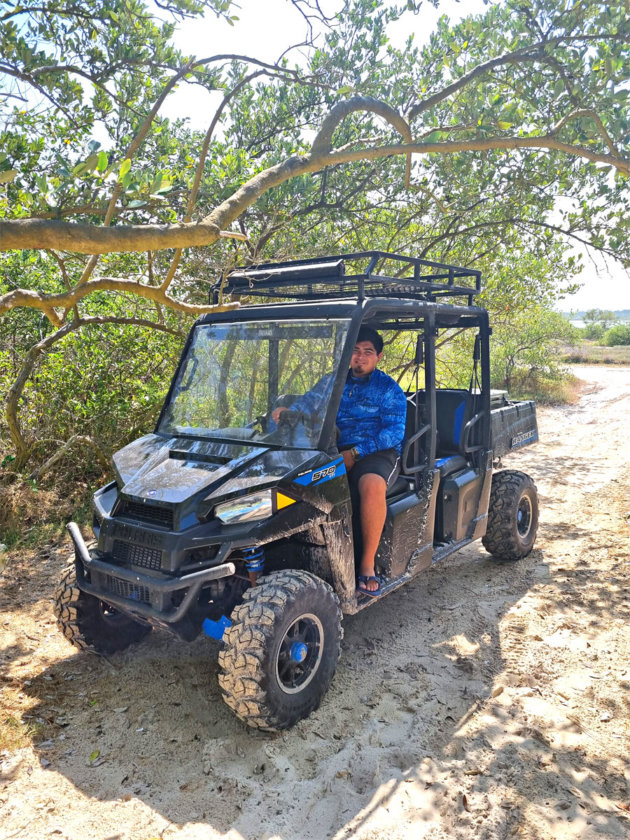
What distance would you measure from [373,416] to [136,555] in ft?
5.52

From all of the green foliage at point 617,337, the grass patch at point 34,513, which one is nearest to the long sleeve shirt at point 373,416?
the grass patch at point 34,513

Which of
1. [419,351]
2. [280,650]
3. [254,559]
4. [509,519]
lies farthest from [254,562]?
[509,519]

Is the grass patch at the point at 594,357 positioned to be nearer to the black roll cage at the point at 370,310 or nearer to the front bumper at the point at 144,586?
the black roll cage at the point at 370,310

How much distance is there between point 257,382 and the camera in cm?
379

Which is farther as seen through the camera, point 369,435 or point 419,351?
point 419,351

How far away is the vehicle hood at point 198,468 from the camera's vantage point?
10.3 ft

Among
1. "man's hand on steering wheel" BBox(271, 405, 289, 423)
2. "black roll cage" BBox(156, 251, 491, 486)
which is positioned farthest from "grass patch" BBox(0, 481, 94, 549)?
"man's hand on steering wheel" BBox(271, 405, 289, 423)

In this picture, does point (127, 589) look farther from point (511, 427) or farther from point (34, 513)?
point (511, 427)

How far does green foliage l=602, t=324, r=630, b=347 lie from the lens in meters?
53.0

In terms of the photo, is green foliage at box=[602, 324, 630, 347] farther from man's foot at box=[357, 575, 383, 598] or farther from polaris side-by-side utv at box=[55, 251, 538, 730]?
man's foot at box=[357, 575, 383, 598]

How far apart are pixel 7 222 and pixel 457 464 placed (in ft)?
11.1

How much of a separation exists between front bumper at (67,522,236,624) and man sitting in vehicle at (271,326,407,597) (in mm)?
1022

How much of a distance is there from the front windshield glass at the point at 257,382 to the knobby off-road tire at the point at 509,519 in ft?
8.36

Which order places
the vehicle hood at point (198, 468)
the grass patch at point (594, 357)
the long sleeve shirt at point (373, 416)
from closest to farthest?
the vehicle hood at point (198, 468) → the long sleeve shirt at point (373, 416) → the grass patch at point (594, 357)
